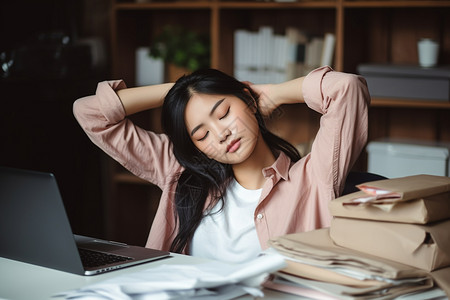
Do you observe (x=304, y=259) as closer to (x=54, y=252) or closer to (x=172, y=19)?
(x=54, y=252)

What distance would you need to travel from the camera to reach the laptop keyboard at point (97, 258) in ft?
4.35

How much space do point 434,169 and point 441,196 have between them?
1461 millimetres

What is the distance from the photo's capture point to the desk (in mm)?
1152

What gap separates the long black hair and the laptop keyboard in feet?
1.02

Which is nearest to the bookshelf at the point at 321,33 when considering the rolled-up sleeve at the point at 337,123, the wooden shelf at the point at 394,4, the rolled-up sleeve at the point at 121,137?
the wooden shelf at the point at 394,4

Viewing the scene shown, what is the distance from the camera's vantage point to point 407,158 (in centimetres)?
262

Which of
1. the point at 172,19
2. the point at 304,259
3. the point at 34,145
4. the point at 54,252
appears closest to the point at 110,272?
the point at 54,252

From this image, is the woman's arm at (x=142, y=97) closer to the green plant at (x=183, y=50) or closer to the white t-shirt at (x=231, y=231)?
the white t-shirt at (x=231, y=231)

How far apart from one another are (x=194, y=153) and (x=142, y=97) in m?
0.21

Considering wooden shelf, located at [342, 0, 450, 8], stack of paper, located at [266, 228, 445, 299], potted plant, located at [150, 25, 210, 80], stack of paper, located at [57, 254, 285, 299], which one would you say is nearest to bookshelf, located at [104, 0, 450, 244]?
wooden shelf, located at [342, 0, 450, 8]

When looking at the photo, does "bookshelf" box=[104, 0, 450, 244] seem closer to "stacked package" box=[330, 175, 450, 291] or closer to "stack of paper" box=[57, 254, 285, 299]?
"stacked package" box=[330, 175, 450, 291]

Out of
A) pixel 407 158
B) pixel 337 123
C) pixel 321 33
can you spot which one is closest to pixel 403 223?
pixel 337 123

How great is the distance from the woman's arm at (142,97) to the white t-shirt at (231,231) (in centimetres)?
31

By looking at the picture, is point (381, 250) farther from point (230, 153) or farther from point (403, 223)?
point (230, 153)
